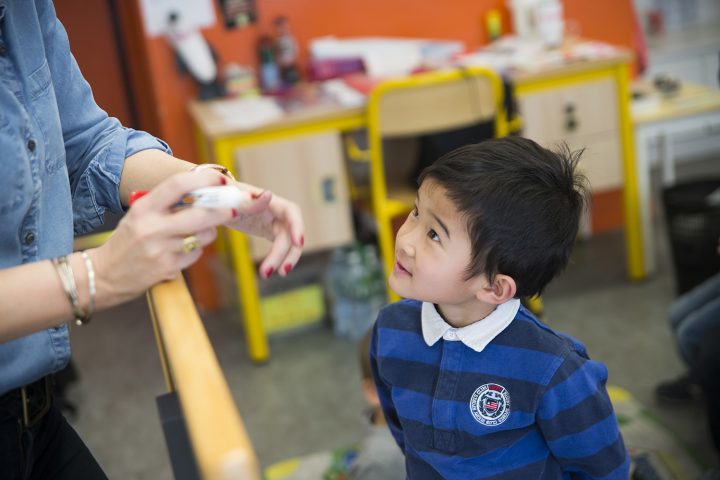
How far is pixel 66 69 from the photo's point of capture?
1.06 m

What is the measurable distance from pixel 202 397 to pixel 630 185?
279cm

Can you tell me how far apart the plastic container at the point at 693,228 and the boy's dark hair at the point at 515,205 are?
173 centimetres

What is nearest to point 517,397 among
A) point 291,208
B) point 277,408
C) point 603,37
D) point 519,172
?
point 519,172

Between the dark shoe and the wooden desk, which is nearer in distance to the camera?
the dark shoe

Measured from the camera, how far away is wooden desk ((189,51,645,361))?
2.82 meters

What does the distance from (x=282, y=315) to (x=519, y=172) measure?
213 cm

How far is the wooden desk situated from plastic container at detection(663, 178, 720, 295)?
296 mm

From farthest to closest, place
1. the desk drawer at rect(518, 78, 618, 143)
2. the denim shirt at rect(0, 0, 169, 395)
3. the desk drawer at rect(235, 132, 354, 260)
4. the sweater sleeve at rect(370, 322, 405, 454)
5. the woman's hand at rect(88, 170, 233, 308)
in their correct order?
the desk drawer at rect(518, 78, 618, 143) → the desk drawer at rect(235, 132, 354, 260) → the sweater sleeve at rect(370, 322, 405, 454) → the denim shirt at rect(0, 0, 169, 395) → the woman's hand at rect(88, 170, 233, 308)

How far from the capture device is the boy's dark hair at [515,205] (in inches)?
44.0

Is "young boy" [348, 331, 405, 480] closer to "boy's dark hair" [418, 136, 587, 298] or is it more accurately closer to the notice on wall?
"boy's dark hair" [418, 136, 587, 298]

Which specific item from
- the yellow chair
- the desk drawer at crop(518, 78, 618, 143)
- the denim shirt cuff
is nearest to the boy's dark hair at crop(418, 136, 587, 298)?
the denim shirt cuff

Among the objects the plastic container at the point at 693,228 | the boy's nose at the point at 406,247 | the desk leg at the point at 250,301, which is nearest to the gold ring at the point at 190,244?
the boy's nose at the point at 406,247

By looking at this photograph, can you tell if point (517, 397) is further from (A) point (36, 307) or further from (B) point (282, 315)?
(B) point (282, 315)

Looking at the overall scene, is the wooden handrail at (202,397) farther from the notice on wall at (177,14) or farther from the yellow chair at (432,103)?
the notice on wall at (177,14)
